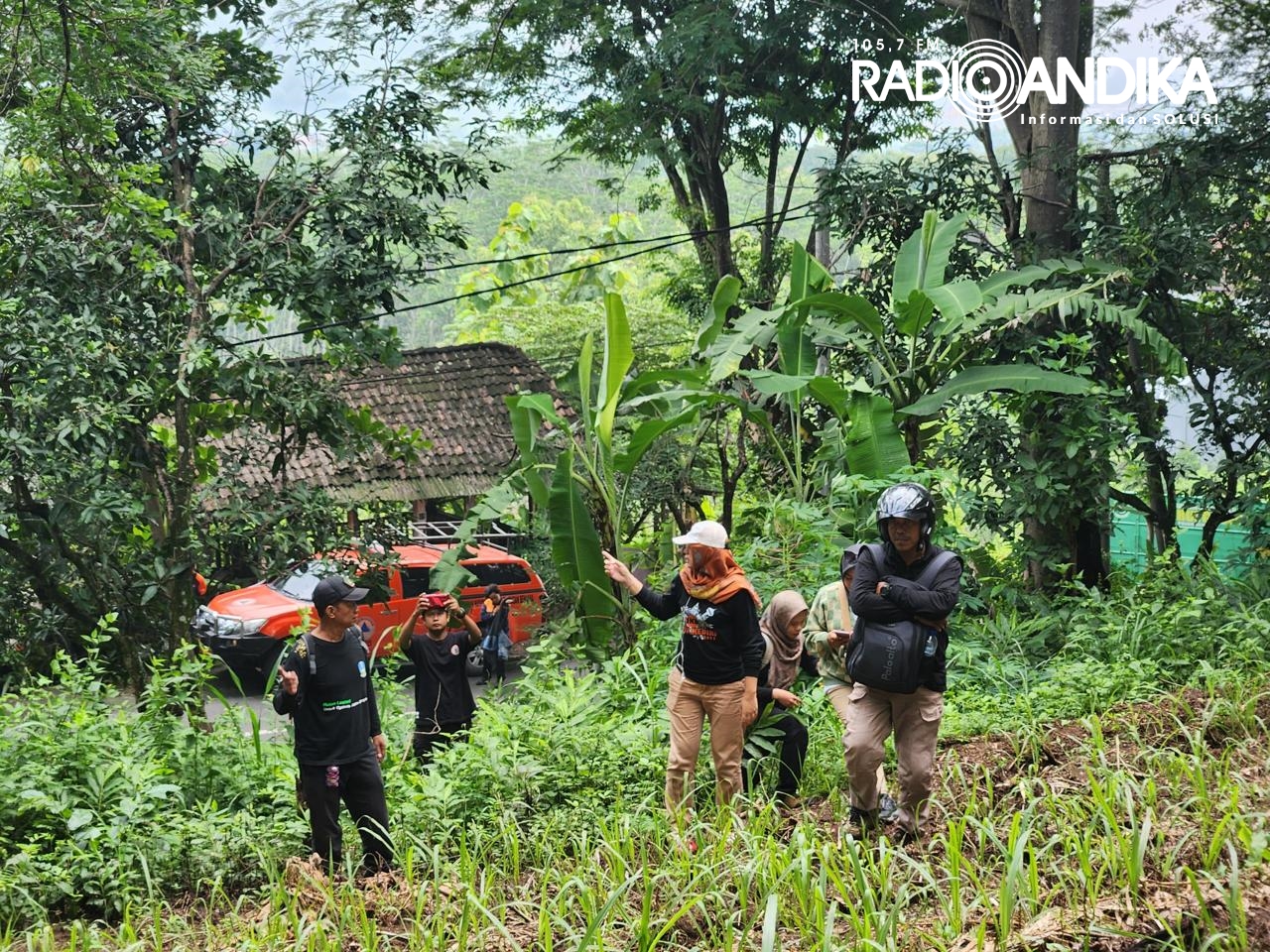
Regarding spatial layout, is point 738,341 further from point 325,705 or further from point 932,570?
point 325,705

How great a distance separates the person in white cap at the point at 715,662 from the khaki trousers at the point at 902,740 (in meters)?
0.58

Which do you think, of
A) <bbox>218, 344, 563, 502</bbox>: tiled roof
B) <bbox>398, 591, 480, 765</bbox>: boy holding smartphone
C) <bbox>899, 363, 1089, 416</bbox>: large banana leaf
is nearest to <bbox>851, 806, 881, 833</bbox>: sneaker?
<bbox>398, 591, 480, 765</bbox>: boy holding smartphone

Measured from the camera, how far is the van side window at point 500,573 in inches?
601

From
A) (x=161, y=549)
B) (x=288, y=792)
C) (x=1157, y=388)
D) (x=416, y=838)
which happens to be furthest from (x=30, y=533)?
(x=1157, y=388)

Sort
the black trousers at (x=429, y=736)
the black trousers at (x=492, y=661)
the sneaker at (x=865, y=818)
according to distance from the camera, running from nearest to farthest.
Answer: the sneaker at (x=865, y=818)
the black trousers at (x=429, y=736)
the black trousers at (x=492, y=661)

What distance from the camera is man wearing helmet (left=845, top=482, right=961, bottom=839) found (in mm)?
4883

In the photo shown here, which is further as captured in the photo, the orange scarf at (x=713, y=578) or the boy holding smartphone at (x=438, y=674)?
the boy holding smartphone at (x=438, y=674)

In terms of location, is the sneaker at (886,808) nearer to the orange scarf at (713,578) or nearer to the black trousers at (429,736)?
the orange scarf at (713,578)

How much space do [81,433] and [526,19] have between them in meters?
9.18

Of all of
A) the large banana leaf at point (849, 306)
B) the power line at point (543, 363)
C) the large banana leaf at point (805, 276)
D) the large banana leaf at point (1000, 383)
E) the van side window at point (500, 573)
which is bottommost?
the van side window at point (500, 573)

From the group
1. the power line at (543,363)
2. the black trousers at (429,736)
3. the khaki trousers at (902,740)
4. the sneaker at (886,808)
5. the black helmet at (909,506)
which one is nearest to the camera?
the black helmet at (909,506)

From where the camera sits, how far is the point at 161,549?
876 centimetres

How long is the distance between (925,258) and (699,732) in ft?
18.3

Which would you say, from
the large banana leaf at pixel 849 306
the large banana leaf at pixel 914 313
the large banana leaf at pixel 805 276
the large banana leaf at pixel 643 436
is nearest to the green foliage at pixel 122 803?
the large banana leaf at pixel 643 436
